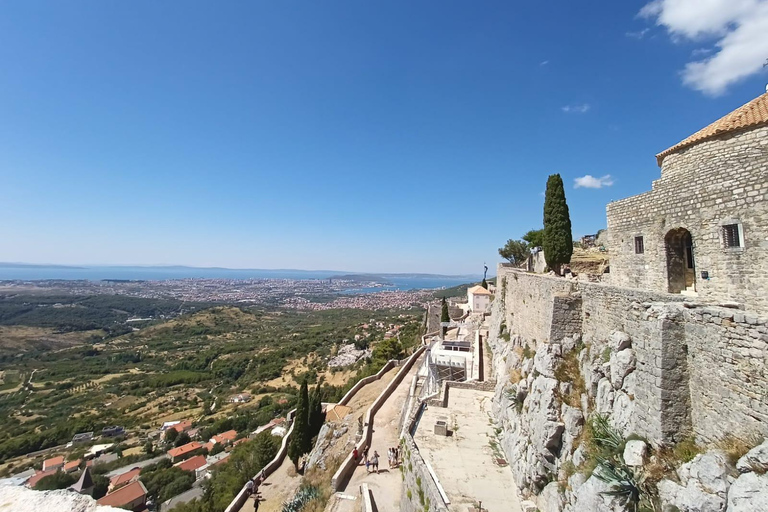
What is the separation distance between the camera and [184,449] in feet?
137

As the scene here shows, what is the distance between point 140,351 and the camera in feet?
312

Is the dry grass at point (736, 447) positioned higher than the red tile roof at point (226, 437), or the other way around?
the dry grass at point (736, 447)

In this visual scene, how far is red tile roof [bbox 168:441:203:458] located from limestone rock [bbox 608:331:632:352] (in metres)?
49.2

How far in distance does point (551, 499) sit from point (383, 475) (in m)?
6.92

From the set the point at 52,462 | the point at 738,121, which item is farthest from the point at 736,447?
the point at 52,462

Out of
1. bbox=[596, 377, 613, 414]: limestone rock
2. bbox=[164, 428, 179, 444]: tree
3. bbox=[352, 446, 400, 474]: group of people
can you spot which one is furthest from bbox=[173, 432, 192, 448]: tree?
bbox=[596, 377, 613, 414]: limestone rock

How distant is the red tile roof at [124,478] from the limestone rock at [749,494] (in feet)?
155

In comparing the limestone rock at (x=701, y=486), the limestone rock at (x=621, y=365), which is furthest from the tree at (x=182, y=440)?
the limestone rock at (x=701, y=486)

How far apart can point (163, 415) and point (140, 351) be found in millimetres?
49566

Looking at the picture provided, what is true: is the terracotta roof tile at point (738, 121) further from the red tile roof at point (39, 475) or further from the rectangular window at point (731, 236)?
the red tile roof at point (39, 475)

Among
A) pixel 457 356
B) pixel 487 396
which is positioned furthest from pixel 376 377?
pixel 487 396

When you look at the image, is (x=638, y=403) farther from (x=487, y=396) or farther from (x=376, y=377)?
(x=376, y=377)

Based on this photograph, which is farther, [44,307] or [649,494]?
[44,307]

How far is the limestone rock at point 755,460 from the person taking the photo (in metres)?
4.29
